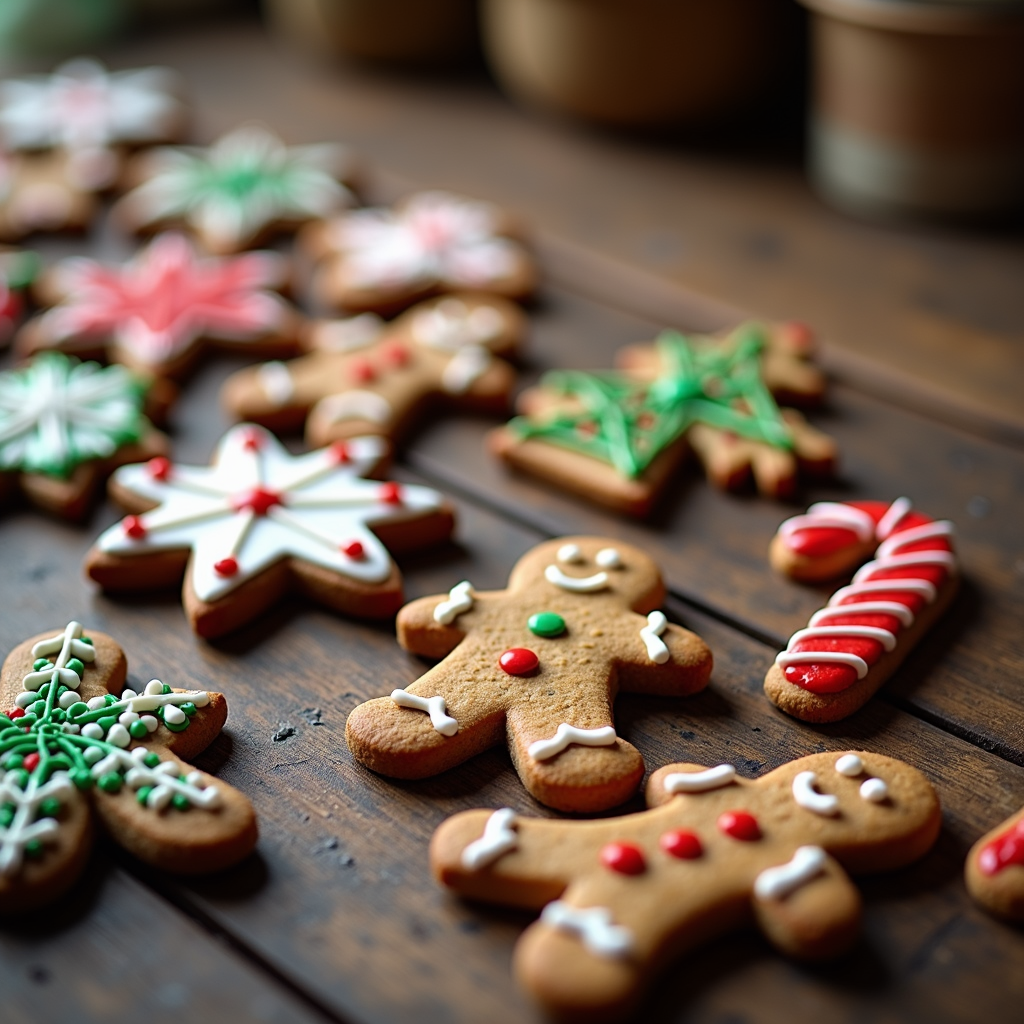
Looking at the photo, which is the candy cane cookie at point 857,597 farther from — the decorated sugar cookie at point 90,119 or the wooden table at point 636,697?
the decorated sugar cookie at point 90,119

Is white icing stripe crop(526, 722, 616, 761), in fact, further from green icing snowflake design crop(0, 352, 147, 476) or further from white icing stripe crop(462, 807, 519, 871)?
green icing snowflake design crop(0, 352, 147, 476)

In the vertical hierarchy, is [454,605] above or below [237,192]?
below

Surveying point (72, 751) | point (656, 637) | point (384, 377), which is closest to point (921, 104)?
point (384, 377)

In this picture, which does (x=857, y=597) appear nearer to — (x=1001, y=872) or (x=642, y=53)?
(x=1001, y=872)

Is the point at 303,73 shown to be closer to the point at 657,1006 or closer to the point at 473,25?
the point at 473,25

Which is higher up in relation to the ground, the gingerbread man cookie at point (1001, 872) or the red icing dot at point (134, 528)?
the red icing dot at point (134, 528)

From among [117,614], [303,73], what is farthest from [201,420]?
[303,73]

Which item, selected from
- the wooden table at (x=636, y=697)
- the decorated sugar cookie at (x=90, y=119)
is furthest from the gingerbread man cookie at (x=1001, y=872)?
the decorated sugar cookie at (x=90, y=119)
